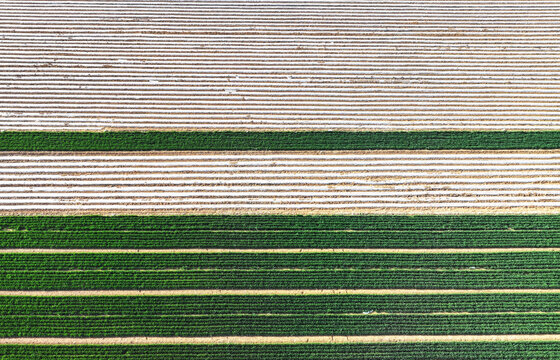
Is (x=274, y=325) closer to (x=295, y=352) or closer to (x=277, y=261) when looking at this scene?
(x=295, y=352)

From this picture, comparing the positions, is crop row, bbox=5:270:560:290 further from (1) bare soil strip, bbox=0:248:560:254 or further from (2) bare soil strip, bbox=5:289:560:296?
(1) bare soil strip, bbox=0:248:560:254

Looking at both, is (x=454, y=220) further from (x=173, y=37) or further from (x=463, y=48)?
(x=173, y=37)

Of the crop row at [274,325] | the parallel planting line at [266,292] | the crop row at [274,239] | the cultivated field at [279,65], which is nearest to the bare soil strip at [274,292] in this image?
the parallel planting line at [266,292]

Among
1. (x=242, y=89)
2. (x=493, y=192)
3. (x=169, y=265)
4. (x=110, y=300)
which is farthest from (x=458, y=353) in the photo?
(x=242, y=89)

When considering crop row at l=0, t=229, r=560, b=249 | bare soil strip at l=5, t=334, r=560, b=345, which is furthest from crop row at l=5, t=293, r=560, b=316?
crop row at l=0, t=229, r=560, b=249

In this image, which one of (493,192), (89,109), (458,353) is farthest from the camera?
(89,109)
